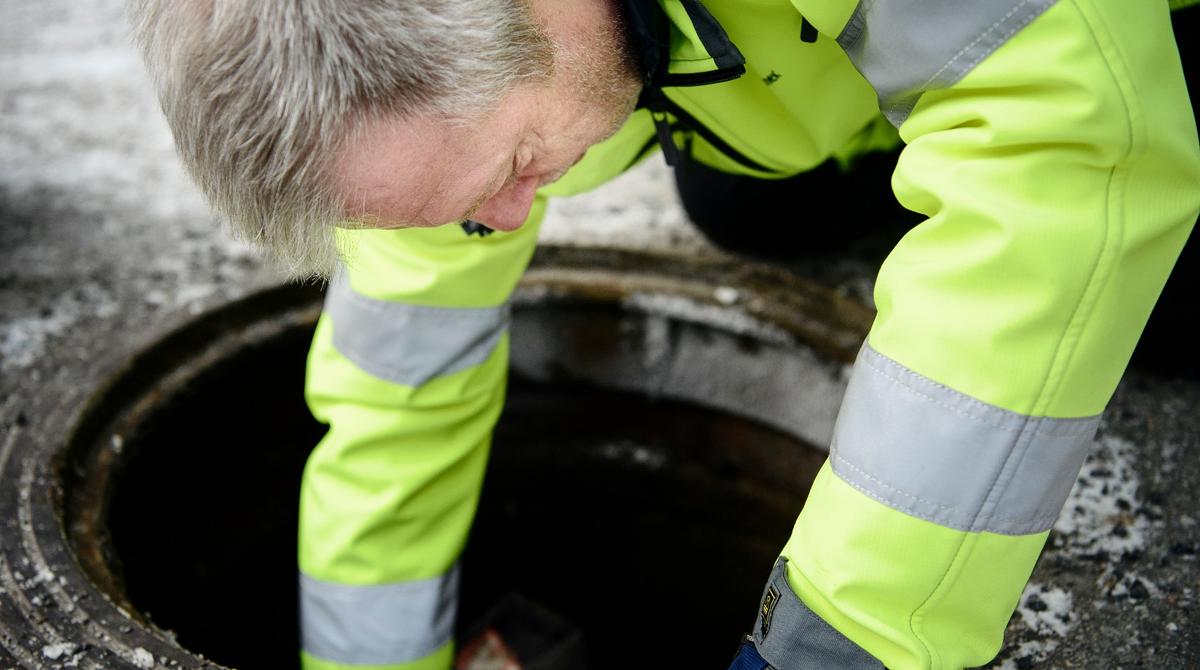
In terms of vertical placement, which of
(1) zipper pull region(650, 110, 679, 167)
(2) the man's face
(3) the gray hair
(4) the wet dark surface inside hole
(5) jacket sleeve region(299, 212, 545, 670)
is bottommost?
(4) the wet dark surface inside hole

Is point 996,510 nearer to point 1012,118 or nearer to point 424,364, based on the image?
point 1012,118

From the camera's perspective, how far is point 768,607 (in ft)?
3.21

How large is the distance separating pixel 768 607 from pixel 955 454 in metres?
0.23

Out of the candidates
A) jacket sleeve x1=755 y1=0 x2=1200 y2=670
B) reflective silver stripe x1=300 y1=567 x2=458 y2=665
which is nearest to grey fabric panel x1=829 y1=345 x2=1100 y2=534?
jacket sleeve x1=755 y1=0 x2=1200 y2=670

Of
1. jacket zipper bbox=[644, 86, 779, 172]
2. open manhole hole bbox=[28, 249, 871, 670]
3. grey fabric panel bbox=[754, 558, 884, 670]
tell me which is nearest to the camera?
grey fabric panel bbox=[754, 558, 884, 670]

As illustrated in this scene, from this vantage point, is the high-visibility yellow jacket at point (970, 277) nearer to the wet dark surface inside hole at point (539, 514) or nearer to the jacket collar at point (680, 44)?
the jacket collar at point (680, 44)

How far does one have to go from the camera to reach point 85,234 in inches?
74.4

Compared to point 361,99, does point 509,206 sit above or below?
below

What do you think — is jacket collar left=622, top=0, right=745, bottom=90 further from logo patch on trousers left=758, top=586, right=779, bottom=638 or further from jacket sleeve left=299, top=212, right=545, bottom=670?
logo patch on trousers left=758, top=586, right=779, bottom=638

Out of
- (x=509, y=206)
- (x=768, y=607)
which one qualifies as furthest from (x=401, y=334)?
(x=768, y=607)

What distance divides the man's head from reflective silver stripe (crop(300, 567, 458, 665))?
1.83 ft

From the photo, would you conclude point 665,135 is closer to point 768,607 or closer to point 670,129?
point 670,129

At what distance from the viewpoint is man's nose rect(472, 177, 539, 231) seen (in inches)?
41.2

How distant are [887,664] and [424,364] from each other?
0.69m
